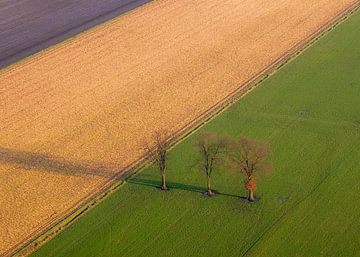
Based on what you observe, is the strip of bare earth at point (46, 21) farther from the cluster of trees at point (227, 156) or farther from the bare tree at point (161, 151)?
the cluster of trees at point (227, 156)

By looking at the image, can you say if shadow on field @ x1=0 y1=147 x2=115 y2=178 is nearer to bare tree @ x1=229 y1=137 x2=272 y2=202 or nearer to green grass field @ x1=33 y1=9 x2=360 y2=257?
green grass field @ x1=33 y1=9 x2=360 y2=257

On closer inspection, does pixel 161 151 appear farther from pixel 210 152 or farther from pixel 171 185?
pixel 210 152

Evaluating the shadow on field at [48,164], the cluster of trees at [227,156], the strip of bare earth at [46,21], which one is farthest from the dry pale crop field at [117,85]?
the cluster of trees at [227,156]

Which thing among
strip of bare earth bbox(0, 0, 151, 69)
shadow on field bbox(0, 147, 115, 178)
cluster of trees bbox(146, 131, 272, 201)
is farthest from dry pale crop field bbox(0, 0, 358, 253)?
cluster of trees bbox(146, 131, 272, 201)

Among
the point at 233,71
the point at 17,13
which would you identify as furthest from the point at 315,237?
the point at 17,13

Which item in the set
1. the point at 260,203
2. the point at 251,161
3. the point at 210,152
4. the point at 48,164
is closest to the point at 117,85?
the point at 48,164

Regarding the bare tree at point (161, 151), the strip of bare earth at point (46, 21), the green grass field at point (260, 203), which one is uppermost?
the strip of bare earth at point (46, 21)
